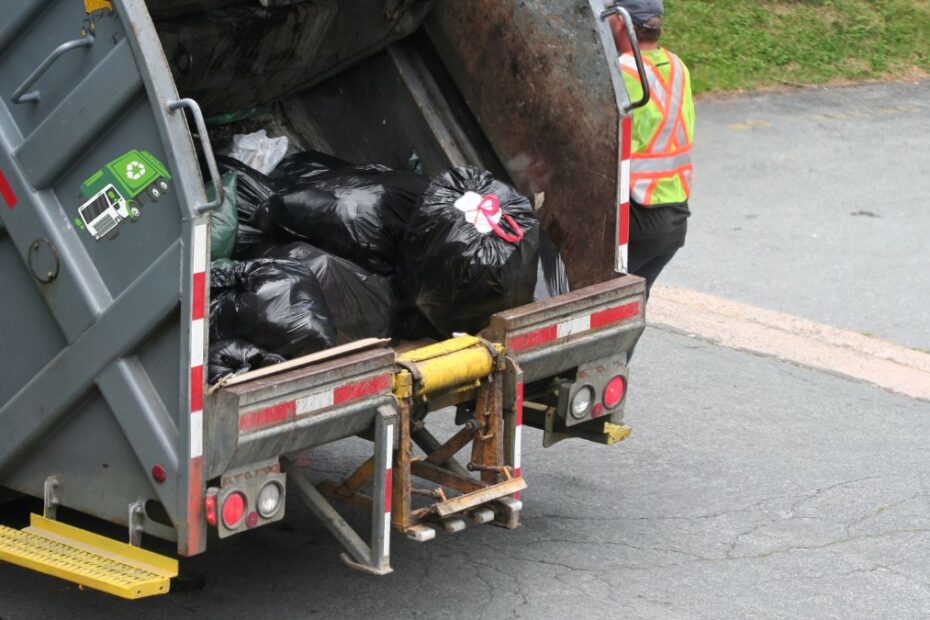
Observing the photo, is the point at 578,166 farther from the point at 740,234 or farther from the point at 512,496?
the point at 740,234

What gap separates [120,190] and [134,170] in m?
0.08

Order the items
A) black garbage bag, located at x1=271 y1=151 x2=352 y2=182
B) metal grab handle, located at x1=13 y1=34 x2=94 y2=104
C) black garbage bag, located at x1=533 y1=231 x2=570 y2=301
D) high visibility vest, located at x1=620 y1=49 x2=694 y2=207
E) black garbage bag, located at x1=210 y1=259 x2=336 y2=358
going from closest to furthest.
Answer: metal grab handle, located at x1=13 y1=34 x2=94 y2=104, black garbage bag, located at x1=210 y1=259 x2=336 y2=358, black garbage bag, located at x1=533 y1=231 x2=570 y2=301, black garbage bag, located at x1=271 y1=151 x2=352 y2=182, high visibility vest, located at x1=620 y1=49 x2=694 y2=207

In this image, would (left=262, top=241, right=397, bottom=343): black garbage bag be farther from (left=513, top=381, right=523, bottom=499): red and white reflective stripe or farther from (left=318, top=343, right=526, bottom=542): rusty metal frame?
(left=513, top=381, right=523, bottom=499): red and white reflective stripe

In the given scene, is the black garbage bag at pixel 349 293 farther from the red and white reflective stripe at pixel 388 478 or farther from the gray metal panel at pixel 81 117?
the gray metal panel at pixel 81 117

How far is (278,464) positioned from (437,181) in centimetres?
124

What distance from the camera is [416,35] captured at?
5609 mm

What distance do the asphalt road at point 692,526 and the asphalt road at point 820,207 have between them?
4 cm

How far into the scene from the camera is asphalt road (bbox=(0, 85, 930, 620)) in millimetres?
4660

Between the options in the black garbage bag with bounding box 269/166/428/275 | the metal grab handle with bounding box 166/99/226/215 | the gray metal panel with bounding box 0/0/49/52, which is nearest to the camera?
the metal grab handle with bounding box 166/99/226/215

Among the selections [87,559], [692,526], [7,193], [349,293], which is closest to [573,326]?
[349,293]

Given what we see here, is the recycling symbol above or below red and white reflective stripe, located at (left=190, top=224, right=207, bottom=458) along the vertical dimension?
above

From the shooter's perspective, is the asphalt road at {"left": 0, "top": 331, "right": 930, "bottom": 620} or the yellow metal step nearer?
the yellow metal step

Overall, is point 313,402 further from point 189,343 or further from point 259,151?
point 259,151

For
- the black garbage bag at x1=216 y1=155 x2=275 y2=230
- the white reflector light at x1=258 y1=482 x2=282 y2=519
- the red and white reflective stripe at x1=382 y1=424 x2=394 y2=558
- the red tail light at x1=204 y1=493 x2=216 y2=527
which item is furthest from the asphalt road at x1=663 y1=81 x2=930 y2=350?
the red tail light at x1=204 y1=493 x2=216 y2=527
